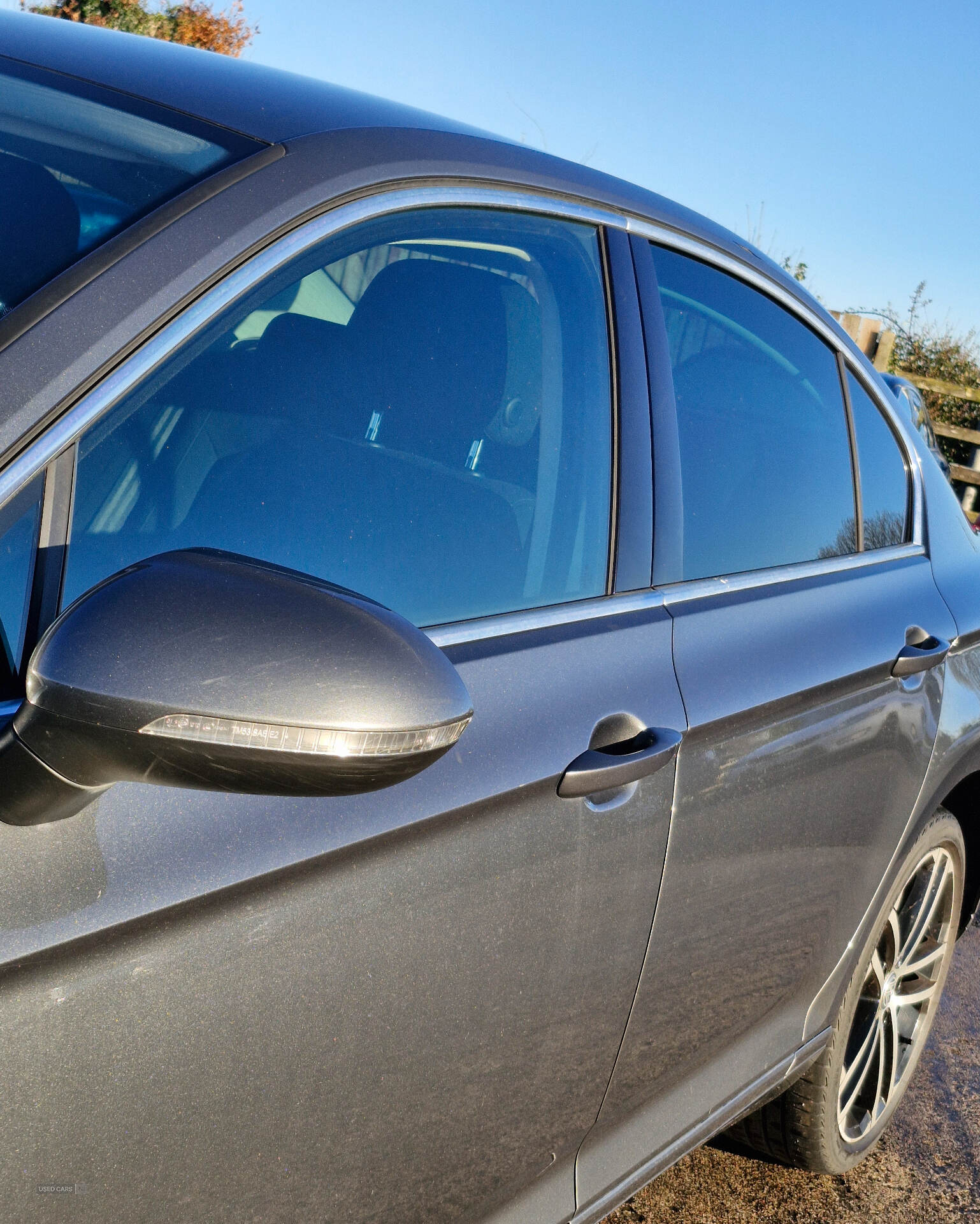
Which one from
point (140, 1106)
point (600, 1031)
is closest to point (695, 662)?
point (600, 1031)

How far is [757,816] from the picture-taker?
188 centimetres

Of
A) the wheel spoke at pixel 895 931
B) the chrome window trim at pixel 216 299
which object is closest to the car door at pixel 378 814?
the chrome window trim at pixel 216 299

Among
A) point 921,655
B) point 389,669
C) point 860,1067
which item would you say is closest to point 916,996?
point 860,1067

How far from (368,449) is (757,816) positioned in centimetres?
89

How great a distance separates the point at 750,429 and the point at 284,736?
56.7 inches

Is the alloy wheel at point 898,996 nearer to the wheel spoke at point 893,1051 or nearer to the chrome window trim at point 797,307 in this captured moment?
the wheel spoke at point 893,1051

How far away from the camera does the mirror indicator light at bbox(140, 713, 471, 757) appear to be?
3.01ft

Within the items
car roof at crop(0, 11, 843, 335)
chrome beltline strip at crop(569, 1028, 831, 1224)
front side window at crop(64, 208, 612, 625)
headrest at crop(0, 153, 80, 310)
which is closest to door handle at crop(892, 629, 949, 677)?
chrome beltline strip at crop(569, 1028, 831, 1224)

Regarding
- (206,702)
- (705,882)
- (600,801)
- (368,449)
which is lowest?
(705,882)

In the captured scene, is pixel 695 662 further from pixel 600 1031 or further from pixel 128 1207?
pixel 128 1207

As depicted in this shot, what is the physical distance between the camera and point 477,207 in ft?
5.23

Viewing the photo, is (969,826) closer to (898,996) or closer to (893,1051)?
(898,996)

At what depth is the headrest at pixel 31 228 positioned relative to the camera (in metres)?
1.18

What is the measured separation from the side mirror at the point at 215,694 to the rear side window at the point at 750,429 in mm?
977
